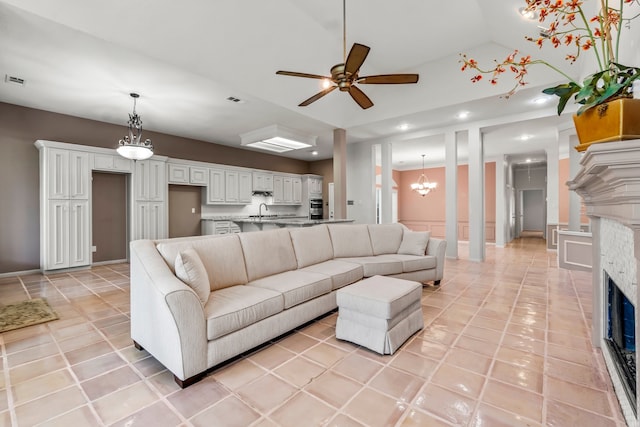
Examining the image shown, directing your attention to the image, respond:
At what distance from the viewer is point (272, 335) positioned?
231 centimetres

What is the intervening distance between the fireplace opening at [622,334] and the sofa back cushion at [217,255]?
106 inches

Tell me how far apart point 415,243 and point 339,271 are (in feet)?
5.21

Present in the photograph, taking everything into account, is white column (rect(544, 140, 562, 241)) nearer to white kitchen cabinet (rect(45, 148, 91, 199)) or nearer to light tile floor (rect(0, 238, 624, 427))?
light tile floor (rect(0, 238, 624, 427))

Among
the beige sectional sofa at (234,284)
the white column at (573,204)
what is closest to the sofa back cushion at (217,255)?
the beige sectional sofa at (234,284)

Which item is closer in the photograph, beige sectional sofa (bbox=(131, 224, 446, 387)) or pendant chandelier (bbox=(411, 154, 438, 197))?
beige sectional sofa (bbox=(131, 224, 446, 387))

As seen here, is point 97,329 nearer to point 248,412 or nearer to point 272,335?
point 272,335

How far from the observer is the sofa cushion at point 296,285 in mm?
2480

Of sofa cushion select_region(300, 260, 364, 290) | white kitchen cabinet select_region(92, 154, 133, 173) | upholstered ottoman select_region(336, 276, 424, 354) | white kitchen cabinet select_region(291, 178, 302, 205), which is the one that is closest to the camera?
upholstered ottoman select_region(336, 276, 424, 354)

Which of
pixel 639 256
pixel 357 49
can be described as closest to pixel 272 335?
pixel 639 256

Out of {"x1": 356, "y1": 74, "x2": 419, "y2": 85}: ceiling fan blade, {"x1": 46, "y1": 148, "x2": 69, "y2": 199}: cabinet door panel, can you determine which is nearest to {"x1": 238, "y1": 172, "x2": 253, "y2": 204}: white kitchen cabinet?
{"x1": 46, "y1": 148, "x2": 69, "y2": 199}: cabinet door panel

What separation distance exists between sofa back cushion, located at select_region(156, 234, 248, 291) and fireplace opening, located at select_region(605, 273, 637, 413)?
2.68 metres

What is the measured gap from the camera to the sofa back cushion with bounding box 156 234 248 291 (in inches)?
93.3

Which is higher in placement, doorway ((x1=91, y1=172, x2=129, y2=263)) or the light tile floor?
doorway ((x1=91, y1=172, x2=129, y2=263))

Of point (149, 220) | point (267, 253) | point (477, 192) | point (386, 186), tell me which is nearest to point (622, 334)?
point (267, 253)
